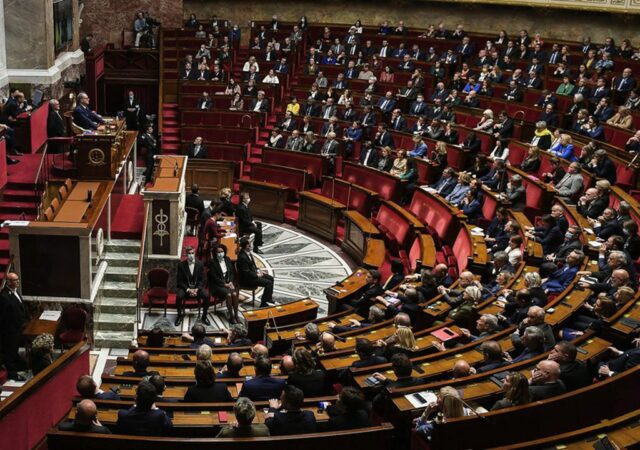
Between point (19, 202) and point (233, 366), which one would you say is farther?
point (19, 202)

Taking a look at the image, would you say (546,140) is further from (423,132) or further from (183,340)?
(183,340)

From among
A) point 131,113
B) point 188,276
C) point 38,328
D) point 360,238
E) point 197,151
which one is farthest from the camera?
point 131,113

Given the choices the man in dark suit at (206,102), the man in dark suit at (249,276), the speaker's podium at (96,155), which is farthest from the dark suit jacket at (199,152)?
the man in dark suit at (249,276)

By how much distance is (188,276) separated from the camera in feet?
32.6

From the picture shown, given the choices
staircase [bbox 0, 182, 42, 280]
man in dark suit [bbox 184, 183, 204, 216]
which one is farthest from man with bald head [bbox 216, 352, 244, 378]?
man in dark suit [bbox 184, 183, 204, 216]

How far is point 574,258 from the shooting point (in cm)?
834

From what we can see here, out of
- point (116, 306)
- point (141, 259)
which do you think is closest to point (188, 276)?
point (141, 259)

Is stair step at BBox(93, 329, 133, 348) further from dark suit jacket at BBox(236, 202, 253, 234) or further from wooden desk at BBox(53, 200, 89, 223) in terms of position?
dark suit jacket at BBox(236, 202, 253, 234)

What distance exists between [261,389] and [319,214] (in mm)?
7242

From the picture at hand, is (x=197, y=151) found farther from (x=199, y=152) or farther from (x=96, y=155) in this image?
(x=96, y=155)

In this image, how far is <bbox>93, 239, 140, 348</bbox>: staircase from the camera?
30.7 ft

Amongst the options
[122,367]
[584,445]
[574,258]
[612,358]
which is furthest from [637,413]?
[122,367]

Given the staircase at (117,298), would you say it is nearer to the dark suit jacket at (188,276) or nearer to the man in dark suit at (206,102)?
the dark suit jacket at (188,276)

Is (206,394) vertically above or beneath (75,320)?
above
